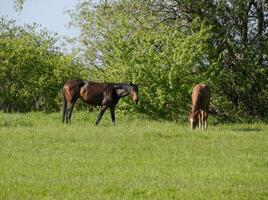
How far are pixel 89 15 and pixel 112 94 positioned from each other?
1223 centimetres

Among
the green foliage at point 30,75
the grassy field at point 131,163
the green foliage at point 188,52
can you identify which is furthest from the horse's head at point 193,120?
the green foliage at point 30,75

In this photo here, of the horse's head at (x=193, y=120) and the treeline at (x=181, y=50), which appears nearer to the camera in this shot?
the horse's head at (x=193, y=120)

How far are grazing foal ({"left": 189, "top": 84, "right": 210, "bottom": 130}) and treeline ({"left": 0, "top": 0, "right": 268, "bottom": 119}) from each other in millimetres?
3453

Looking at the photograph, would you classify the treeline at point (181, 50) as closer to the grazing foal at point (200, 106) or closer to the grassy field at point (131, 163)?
the grazing foal at point (200, 106)

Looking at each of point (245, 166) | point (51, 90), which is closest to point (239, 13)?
point (51, 90)

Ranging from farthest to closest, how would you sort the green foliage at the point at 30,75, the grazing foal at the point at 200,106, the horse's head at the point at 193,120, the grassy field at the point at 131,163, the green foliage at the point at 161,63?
1. the green foliage at the point at 30,75
2. the green foliage at the point at 161,63
3. the grazing foal at the point at 200,106
4. the horse's head at the point at 193,120
5. the grassy field at the point at 131,163

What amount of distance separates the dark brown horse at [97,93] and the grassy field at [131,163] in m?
4.52

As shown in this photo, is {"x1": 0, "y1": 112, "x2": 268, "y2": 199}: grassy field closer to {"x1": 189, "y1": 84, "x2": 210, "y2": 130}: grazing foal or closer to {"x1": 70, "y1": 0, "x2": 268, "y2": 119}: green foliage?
{"x1": 189, "y1": 84, "x2": 210, "y2": 130}: grazing foal

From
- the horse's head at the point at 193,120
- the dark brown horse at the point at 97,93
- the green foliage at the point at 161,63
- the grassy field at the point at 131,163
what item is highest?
the green foliage at the point at 161,63

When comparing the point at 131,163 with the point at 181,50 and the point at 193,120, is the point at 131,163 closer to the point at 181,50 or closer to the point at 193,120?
the point at 193,120

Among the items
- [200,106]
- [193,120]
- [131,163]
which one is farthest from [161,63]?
[131,163]

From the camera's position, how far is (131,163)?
47.8ft

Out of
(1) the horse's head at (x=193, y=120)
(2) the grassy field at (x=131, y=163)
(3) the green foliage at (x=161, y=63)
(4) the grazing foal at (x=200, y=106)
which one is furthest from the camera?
(3) the green foliage at (x=161, y=63)

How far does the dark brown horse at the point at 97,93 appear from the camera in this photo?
84.6 ft
